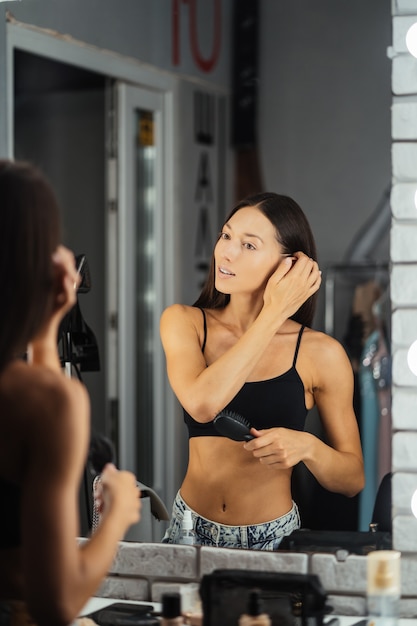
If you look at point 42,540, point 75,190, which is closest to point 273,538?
point 42,540

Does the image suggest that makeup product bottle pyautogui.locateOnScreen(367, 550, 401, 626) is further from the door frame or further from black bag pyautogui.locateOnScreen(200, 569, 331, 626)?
the door frame

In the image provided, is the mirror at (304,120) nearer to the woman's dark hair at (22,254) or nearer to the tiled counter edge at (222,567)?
the tiled counter edge at (222,567)

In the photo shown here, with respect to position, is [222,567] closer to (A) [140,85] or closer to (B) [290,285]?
(B) [290,285]

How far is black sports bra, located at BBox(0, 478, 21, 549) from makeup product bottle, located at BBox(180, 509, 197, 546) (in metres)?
0.63

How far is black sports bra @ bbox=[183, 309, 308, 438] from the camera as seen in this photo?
1.70 m

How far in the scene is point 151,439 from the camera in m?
2.09

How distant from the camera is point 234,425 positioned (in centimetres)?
170

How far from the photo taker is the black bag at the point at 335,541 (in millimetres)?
1698

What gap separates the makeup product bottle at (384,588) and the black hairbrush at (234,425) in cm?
31

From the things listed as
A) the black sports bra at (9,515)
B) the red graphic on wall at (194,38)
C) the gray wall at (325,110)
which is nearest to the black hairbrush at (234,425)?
the gray wall at (325,110)

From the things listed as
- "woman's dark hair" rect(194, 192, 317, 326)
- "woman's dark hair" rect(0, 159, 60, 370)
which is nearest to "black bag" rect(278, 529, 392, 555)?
"woman's dark hair" rect(194, 192, 317, 326)

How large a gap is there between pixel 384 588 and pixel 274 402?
373mm

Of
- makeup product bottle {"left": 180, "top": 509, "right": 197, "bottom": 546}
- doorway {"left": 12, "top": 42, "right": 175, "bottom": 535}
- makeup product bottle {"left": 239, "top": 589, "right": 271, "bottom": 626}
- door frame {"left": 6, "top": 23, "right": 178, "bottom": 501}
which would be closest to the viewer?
makeup product bottle {"left": 239, "top": 589, "right": 271, "bottom": 626}

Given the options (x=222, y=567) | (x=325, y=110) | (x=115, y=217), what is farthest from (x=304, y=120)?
(x=222, y=567)
